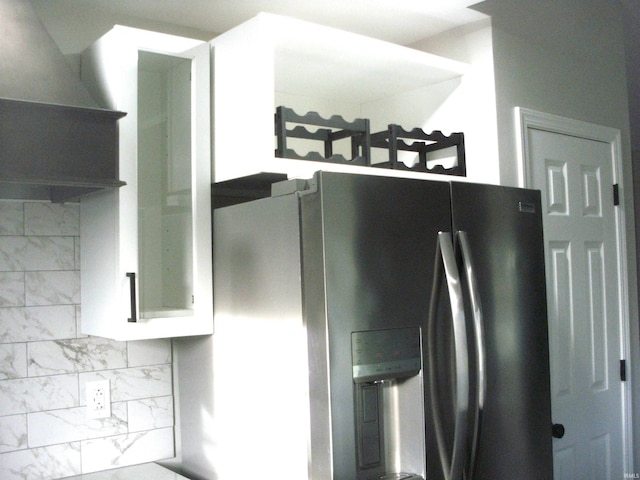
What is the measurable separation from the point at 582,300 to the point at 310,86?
145 cm

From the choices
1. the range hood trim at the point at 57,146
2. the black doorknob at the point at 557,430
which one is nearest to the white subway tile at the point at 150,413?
the range hood trim at the point at 57,146

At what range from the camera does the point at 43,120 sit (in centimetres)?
179

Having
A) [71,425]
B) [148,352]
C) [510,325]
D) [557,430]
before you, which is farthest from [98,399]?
[557,430]

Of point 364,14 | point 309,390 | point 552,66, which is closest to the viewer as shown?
point 309,390

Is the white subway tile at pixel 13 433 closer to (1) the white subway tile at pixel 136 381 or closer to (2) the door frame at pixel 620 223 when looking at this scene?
(1) the white subway tile at pixel 136 381

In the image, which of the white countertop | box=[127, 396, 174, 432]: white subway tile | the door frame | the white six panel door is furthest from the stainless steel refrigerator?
the door frame

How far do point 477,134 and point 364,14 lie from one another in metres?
0.61

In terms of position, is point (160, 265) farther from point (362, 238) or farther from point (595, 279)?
point (595, 279)

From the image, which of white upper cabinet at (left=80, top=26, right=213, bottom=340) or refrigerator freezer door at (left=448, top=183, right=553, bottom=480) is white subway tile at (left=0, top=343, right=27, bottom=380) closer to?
white upper cabinet at (left=80, top=26, right=213, bottom=340)

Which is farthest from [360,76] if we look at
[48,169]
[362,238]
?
[48,169]

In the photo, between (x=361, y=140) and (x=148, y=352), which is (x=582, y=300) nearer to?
(x=361, y=140)

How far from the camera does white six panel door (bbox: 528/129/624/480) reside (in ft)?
9.16

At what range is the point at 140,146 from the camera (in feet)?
6.69

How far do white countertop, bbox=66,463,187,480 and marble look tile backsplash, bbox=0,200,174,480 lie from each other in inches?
1.5
